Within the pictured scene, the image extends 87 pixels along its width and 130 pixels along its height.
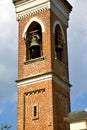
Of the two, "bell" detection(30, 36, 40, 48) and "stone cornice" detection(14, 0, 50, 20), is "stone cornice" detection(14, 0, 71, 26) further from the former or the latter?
"bell" detection(30, 36, 40, 48)

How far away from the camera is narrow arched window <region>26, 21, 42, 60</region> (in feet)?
68.3

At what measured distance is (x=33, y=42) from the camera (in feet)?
68.0

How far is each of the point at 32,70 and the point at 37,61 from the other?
1.66 feet

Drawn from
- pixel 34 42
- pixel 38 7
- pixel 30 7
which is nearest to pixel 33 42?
pixel 34 42

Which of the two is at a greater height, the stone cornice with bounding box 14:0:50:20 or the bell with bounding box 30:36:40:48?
the stone cornice with bounding box 14:0:50:20

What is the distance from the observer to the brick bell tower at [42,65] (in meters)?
19.1

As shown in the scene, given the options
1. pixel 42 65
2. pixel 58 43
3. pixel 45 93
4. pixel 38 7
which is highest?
pixel 38 7

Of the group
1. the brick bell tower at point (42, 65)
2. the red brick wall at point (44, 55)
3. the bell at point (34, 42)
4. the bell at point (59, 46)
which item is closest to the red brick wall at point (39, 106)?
the brick bell tower at point (42, 65)

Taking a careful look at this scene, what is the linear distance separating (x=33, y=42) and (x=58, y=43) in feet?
4.80

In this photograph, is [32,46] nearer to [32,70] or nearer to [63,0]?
[32,70]

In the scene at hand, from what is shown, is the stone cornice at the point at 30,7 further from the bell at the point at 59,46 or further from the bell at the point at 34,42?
the bell at the point at 59,46

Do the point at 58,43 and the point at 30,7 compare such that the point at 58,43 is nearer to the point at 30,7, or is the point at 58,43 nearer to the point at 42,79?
the point at 30,7

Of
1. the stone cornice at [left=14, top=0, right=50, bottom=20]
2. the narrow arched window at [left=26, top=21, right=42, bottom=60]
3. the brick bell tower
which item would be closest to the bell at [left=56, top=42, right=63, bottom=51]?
the brick bell tower

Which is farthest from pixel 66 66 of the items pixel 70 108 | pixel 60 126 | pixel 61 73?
pixel 60 126
